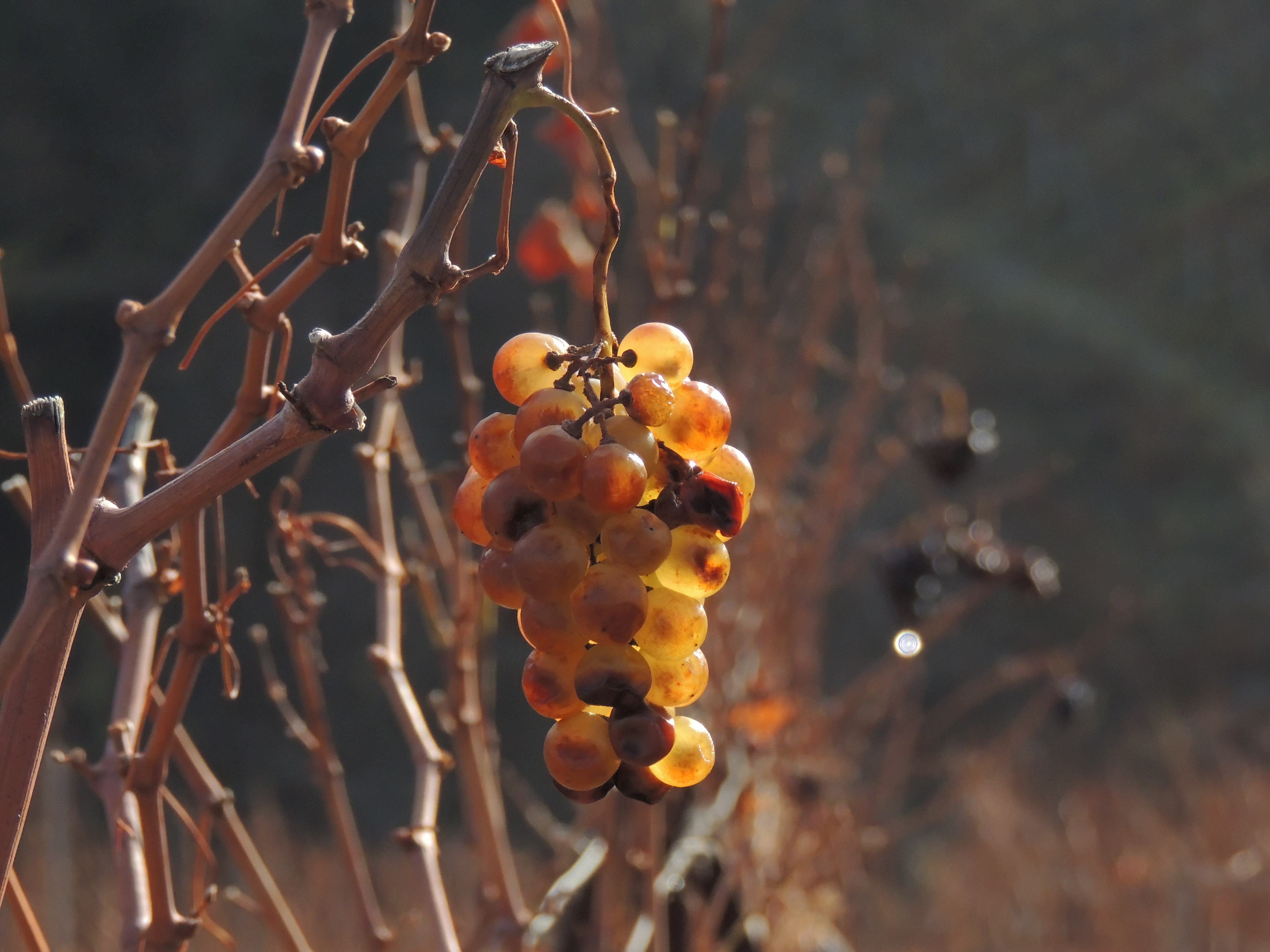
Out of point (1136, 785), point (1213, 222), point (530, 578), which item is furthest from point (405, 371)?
point (1213, 222)

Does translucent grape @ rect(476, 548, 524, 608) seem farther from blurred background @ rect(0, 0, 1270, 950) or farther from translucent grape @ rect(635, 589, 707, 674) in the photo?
blurred background @ rect(0, 0, 1270, 950)

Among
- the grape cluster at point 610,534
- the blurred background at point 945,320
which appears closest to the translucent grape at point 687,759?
the grape cluster at point 610,534

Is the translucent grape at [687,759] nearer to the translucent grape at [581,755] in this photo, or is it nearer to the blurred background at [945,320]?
the translucent grape at [581,755]

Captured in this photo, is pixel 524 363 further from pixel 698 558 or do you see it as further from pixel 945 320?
pixel 945 320

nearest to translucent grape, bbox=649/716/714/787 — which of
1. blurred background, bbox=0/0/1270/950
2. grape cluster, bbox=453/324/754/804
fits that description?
grape cluster, bbox=453/324/754/804

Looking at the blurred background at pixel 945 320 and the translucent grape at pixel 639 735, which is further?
the blurred background at pixel 945 320
